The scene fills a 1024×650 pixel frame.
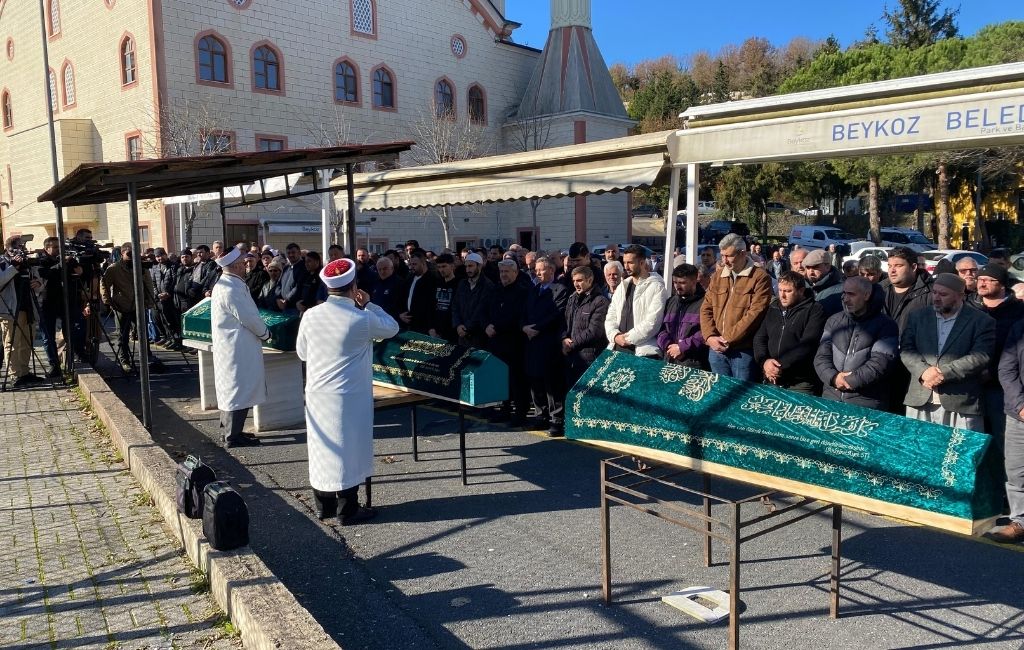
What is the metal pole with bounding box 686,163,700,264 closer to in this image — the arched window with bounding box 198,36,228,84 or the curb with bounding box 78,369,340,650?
the curb with bounding box 78,369,340,650

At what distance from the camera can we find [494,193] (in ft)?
32.6

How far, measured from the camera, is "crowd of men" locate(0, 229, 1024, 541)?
17.3 feet

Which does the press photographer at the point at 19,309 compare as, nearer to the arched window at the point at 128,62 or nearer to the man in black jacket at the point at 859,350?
the man in black jacket at the point at 859,350

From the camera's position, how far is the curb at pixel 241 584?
12.0 feet

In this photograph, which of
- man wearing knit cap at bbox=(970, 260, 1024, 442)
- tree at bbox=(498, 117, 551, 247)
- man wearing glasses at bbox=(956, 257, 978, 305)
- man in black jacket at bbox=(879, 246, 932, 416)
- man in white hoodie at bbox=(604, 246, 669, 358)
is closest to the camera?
man wearing knit cap at bbox=(970, 260, 1024, 442)

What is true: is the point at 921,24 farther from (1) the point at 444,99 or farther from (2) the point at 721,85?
(1) the point at 444,99

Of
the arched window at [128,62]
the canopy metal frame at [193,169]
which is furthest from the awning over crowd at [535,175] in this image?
the arched window at [128,62]

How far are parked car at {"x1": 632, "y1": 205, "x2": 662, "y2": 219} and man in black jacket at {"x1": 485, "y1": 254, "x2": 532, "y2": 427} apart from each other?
52968 mm

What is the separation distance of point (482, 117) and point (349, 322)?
3387cm

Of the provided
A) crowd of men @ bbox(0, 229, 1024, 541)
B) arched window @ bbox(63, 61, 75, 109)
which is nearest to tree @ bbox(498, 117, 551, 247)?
arched window @ bbox(63, 61, 75, 109)

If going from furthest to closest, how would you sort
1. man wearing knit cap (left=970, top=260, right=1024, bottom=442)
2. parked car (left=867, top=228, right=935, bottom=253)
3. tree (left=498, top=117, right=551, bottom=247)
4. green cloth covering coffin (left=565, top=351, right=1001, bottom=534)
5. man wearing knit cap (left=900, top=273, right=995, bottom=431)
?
→ tree (left=498, top=117, right=551, bottom=247) → parked car (left=867, top=228, right=935, bottom=253) → man wearing knit cap (left=970, top=260, right=1024, bottom=442) → man wearing knit cap (left=900, top=273, right=995, bottom=431) → green cloth covering coffin (left=565, top=351, right=1001, bottom=534)

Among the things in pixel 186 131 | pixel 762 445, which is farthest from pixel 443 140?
pixel 762 445

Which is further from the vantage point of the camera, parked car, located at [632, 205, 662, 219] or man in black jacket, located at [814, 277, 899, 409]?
parked car, located at [632, 205, 662, 219]

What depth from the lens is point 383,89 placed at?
33.9 metres
